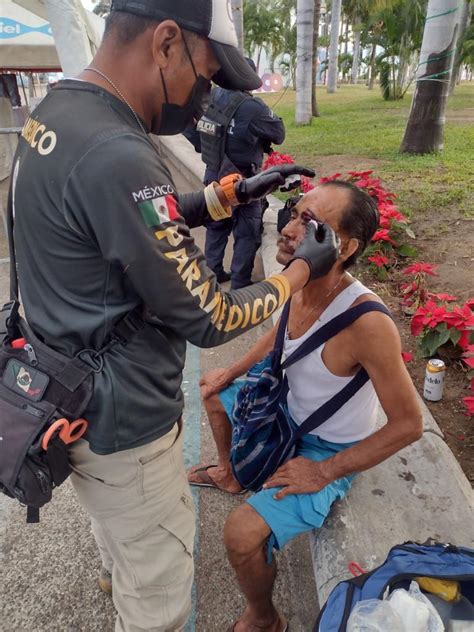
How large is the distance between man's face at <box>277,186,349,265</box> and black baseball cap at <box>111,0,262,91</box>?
68 centimetres

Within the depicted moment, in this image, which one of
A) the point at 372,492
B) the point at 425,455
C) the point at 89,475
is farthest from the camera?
the point at 425,455

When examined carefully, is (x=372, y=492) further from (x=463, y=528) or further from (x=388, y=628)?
(x=388, y=628)

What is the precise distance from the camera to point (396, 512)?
1957 millimetres

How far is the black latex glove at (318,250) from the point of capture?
1666mm

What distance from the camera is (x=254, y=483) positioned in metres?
2.15

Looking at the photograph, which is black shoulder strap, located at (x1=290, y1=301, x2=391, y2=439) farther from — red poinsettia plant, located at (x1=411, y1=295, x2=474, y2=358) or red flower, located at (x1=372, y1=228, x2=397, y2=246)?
red flower, located at (x1=372, y1=228, x2=397, y2=246)

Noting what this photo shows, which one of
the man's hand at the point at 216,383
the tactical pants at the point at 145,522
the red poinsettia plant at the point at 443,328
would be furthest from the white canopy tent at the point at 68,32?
the tactical pants at the point at 145,522

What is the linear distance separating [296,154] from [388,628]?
10.1m

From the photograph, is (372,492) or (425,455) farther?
(425,455)

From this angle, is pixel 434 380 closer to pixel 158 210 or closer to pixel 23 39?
pixel 158 210

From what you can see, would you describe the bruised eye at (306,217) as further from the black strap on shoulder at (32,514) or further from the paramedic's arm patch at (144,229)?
the black strap on shoulder at (32,514)

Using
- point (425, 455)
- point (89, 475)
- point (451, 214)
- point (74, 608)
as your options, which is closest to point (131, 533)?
point (89, 475)

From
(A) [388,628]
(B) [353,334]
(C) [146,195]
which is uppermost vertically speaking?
(C) [146,195]

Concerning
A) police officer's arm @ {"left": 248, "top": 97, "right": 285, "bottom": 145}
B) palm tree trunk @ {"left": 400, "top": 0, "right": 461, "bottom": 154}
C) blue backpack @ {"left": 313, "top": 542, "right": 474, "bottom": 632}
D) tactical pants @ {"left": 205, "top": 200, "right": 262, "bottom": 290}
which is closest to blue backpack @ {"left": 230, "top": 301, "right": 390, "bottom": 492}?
blue backpack @ {"left": 313, "top": 542, "right": 474, "bottom": 632}
